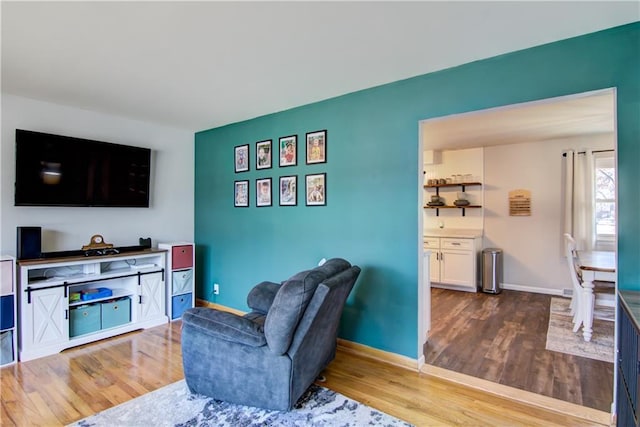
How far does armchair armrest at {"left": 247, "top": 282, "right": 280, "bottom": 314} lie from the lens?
2914 mm

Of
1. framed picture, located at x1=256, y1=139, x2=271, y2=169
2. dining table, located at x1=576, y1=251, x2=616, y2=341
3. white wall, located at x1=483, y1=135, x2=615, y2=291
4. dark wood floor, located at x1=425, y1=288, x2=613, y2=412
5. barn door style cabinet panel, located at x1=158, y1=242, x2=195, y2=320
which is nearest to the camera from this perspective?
dark wood floor, located at x1=425, y1=288, x2=613, y2=412

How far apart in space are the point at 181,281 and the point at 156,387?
5.86 ft

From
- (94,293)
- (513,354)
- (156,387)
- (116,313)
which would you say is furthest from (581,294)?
(94,293)

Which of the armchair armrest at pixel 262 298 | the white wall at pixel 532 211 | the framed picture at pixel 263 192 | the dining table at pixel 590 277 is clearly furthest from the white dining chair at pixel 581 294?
the framed picture at pixel 263 192

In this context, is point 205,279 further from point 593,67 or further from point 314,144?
point 593,67

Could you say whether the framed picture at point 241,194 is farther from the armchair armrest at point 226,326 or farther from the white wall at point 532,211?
the white wall at point 532,211

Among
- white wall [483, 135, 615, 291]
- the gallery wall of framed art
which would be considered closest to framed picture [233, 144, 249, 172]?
the gallery wall of framed art

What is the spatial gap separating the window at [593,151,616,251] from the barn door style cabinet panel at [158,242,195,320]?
567 centimetres

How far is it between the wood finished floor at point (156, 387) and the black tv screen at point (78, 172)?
1531 mm

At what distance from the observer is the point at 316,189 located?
11.4ft

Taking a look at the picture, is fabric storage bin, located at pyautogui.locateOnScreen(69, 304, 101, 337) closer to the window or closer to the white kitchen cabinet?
the white kitchen cabinet

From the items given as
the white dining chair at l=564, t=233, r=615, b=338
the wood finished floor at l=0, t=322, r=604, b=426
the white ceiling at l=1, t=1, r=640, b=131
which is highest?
the white ceiling at l=1, t=1, r=640, b=131

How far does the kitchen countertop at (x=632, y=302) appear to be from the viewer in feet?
4.78

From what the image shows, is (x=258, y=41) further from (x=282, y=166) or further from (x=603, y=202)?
(x=603, y=202)
